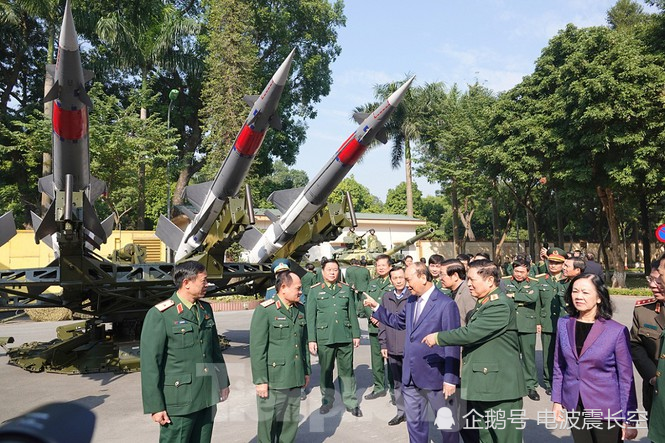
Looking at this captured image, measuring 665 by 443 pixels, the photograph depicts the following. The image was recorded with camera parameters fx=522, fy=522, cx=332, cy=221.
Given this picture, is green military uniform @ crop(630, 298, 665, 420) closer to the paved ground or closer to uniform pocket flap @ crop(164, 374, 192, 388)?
the paved ground

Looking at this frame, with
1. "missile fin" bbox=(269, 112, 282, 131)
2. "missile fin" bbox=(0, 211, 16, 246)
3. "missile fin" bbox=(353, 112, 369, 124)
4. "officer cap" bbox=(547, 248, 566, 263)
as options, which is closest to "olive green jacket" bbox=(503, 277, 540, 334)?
"officer cap" bbox=(547, 248, 566, 263)

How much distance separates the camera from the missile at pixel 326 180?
32.7 ft

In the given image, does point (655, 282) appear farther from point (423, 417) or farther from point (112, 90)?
point (112, 90)

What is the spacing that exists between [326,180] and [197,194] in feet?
8.66

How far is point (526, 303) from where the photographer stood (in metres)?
6.76

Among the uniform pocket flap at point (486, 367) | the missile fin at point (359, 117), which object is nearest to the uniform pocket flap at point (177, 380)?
the uniform pocket flap at point (486, 367)

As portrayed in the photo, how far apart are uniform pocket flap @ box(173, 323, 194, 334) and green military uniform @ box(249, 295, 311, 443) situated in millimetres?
780

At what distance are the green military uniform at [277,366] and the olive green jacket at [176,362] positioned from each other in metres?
0.58

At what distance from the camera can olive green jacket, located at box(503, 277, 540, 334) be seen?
6648 millimetres

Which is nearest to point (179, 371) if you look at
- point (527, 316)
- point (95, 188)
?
point (527, 316)

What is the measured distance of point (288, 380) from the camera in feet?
14.2

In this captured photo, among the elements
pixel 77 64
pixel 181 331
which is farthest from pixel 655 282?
pixel 77 64

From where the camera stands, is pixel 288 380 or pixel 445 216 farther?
pixel 445 216

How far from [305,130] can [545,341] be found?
1126 inches
